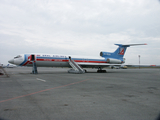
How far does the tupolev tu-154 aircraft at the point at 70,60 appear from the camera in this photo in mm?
22969

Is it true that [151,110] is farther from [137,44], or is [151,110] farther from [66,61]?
[137,44]

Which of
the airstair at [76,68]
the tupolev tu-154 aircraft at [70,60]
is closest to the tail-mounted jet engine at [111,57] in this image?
the tupolev tu-154 aircraft at [70,60]

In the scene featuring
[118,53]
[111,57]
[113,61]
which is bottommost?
[113,61]

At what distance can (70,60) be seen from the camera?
26984 mm

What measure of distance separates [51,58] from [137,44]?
1920cm

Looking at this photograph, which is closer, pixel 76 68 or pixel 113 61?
pixel 76 68

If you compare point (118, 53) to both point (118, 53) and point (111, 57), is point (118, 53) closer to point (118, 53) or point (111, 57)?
point (118, 53)

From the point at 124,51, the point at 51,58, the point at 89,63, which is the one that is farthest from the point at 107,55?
the point at 51,58

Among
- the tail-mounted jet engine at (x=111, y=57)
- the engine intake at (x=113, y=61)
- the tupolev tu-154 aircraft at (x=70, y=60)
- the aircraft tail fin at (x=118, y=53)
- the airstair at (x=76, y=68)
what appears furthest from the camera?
the aircraft tail fin at (x=118, y=53)

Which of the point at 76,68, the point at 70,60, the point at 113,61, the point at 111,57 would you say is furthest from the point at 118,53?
the point at 76,68

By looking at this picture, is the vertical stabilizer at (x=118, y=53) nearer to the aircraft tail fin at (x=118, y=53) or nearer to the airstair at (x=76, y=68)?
the aircraft tail fin at (x=118, y=53)

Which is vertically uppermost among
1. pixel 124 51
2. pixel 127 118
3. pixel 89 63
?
pixel 124 51

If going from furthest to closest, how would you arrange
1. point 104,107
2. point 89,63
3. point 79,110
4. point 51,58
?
→ point 89,63 < point 51,58 < point 104,107 < point 79,110

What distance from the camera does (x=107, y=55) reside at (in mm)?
33250
